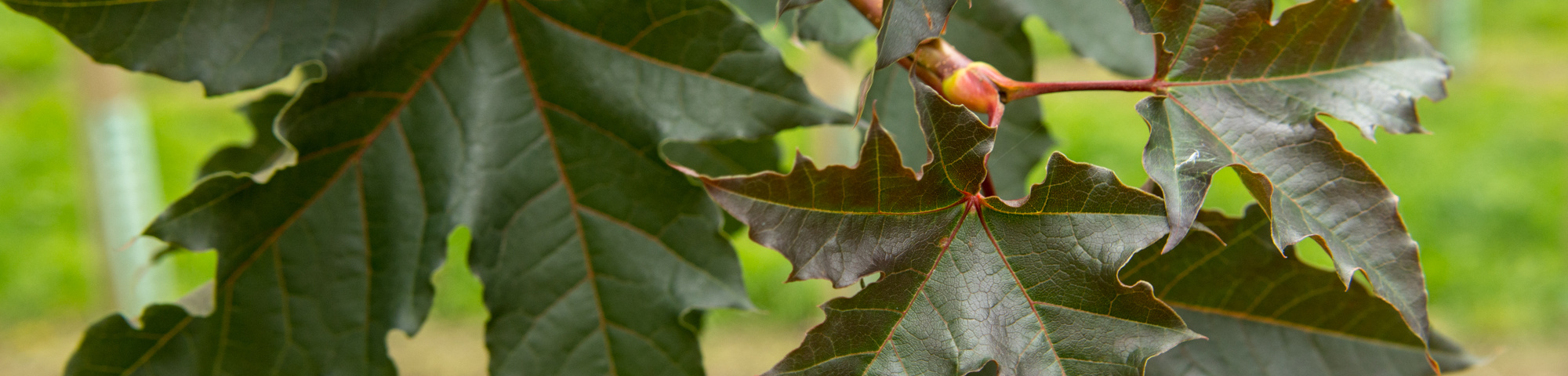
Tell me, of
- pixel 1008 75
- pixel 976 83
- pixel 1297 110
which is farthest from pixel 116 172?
pixel 1297 110

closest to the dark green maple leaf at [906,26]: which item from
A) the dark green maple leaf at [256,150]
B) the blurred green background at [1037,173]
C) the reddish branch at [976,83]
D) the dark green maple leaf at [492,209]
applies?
the reddish branch at [976,83]

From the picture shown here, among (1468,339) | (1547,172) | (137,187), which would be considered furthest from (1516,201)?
(137,187)

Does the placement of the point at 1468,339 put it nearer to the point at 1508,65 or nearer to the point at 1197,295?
the point at 1197,295

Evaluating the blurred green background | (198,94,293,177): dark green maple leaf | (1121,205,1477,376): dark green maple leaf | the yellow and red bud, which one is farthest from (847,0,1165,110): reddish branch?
the blurred green background

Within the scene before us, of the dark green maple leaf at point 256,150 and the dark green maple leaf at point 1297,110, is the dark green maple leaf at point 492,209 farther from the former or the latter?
the dark green maple leaf at point 1297,110

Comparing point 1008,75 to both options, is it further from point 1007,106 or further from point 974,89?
point 974,89

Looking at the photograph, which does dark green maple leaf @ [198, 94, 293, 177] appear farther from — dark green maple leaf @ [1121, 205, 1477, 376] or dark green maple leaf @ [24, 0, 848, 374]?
dark green maple leaf @ [1121, 205, 1477, 376]
